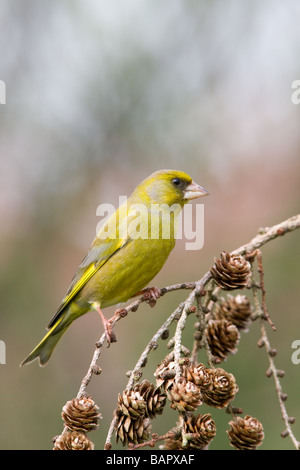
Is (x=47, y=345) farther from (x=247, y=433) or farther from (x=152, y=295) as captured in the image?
(x=247, y=433)

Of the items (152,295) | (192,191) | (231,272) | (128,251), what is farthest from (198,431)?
(192,191)

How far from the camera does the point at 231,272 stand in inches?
81.7

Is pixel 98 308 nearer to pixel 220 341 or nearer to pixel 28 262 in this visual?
pixel 220 341

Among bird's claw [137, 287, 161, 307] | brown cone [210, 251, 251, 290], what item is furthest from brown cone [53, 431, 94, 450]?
bird's claw [137, 287, 161, 307]

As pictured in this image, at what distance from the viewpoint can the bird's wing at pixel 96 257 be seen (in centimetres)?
318

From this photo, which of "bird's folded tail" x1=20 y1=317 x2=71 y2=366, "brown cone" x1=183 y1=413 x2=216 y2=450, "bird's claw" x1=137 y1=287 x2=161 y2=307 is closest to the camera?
"brown cone" x1=183 y1=413 x2=216 y2=450

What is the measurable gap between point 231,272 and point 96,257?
1349 mm

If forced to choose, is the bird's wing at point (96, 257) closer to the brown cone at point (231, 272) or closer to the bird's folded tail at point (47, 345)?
the bird's folded tail at point (47, 345)

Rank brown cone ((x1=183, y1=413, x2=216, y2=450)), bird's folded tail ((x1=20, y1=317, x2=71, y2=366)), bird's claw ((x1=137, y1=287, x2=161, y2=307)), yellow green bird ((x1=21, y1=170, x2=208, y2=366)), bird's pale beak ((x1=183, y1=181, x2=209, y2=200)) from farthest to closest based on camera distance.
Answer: bird's pale beak ((x1=183, y1=181, x2=209, y2=200)) < bird's folded tail ((x1=20, y1=317, x2=71, y2=366)) < yellow green bird ((x1=21, y1=170, x2=208, y2=366)) < bird's claw ((x1=137, y1=287, x2=161, y2=307)) < brown cone ((x1=183, y1=413, x2=216, y2=450))

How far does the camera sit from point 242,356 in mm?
3250

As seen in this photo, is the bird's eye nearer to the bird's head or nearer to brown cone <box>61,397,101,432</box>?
the bird's head

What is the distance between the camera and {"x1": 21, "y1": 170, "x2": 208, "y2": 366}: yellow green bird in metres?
3.04

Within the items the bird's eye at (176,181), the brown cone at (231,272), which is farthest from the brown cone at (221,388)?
the bird's eye at (176,181)

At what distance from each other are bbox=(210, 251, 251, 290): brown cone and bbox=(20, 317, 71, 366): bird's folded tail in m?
1.40
